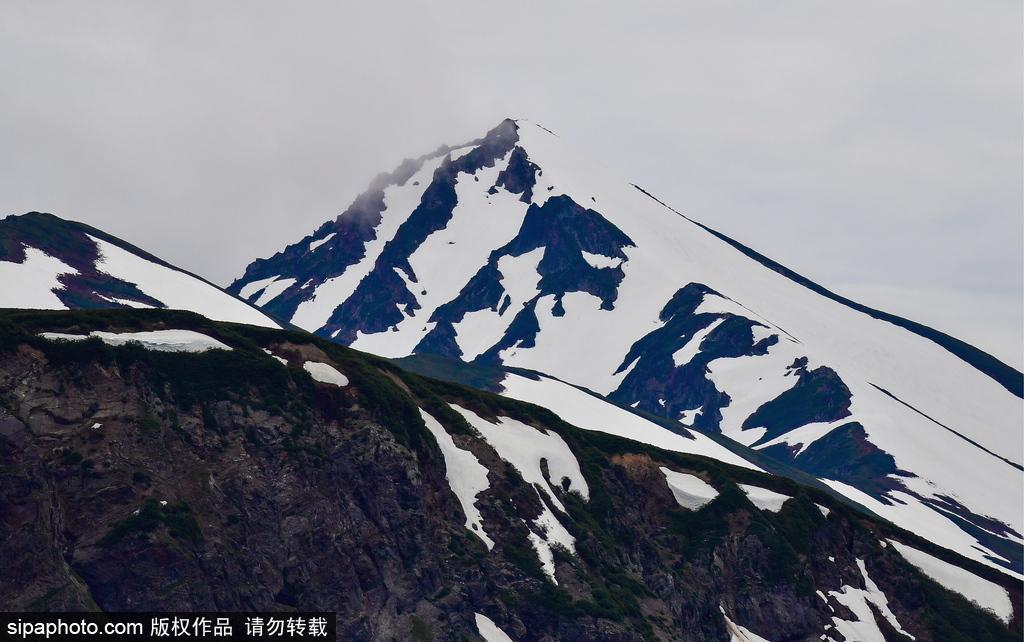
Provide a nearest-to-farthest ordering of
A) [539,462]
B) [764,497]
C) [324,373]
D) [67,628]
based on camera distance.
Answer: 1. [67,628]
2. [324,373]
3. [539,462]
4. [764,497]

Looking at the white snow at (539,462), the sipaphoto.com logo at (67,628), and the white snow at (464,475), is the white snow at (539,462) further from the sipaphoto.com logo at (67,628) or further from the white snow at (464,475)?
the sipaphoto.com logo at (67,628)

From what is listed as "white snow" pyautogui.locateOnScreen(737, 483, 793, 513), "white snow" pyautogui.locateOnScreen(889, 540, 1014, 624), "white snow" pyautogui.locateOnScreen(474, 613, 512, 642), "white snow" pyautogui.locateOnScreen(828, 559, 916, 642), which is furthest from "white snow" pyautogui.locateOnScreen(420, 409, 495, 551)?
"white snow" pyautogui.locateOnScreen(889, 540, 1014, 624)

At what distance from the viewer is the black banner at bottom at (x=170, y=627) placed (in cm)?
10362

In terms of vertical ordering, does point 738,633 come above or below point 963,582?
below

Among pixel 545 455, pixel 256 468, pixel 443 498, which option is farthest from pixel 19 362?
pixel 545 455

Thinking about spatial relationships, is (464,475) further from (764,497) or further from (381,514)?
(764,497)

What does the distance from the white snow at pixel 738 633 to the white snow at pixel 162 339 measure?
6100 centimetres

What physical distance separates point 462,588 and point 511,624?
5.87 metres

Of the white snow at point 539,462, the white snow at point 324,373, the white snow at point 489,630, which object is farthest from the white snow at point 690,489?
the white snow at point 324,373

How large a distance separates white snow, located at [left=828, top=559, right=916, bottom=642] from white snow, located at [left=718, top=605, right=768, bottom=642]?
9.90 metres

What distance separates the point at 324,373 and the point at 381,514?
56.2ft

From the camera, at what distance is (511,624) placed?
458 ft

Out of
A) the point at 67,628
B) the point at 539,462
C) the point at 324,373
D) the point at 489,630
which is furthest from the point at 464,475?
the point at 67,628

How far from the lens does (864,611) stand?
166375mm
